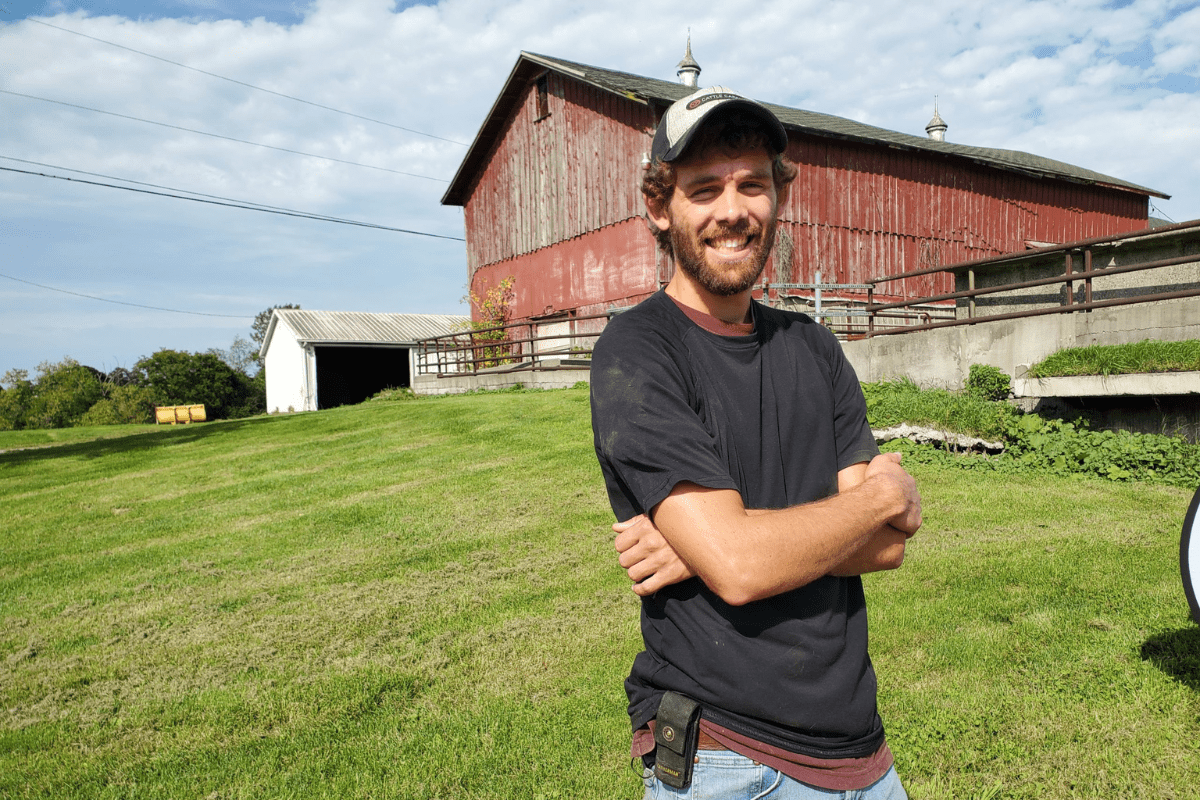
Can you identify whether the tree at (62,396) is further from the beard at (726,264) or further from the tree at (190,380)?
the beard at (726,264)

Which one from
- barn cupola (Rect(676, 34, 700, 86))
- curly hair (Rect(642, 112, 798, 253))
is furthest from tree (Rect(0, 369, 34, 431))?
curly hair (Rect(642, 112, 798, 253))

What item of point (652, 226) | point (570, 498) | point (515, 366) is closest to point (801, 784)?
point (652, 226)

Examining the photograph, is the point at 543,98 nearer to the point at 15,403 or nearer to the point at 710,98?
the point at 710,98

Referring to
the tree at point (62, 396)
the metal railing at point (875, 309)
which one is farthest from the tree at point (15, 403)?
the metal railing at point (875, 309)

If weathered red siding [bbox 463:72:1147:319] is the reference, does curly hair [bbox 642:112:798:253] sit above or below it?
below

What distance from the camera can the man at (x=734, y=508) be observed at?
1.52 meters

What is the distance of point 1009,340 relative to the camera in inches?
412

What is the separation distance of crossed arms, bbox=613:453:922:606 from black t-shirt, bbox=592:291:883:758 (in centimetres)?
4

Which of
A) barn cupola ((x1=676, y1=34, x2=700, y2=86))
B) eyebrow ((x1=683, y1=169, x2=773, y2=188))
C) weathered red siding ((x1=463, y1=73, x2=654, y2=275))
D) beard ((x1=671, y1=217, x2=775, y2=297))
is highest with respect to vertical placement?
barn cupola ((x1=676, y1=34, x2=700, y2=86))

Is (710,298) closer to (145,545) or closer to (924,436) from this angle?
(145,545)

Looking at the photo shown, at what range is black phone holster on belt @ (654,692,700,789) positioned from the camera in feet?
4.94

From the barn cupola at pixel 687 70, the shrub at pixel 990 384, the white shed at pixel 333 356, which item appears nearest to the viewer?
the shrub at pixel 990 384

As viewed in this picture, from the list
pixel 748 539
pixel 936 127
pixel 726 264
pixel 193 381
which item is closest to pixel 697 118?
pixel 726 264

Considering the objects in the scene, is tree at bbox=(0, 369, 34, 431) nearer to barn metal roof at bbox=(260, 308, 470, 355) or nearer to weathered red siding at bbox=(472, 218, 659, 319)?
barn metal roof at bbox=(260, 308, 470, 355)
